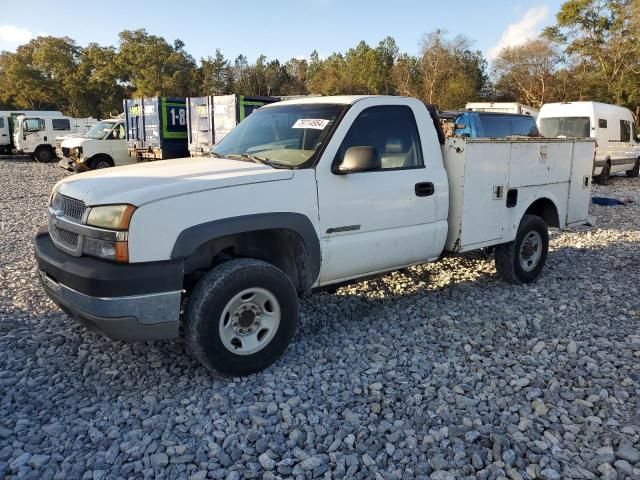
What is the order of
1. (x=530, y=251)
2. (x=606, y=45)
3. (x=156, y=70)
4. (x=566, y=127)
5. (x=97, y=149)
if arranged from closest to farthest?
(x=530, y=251) < (x=566, y=127) < (x=97, y=149) < (x=606, y=45) < (x=156, y=70)

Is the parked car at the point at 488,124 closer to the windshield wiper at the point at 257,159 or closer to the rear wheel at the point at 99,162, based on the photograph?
the windshield wiper at the point at 257,159

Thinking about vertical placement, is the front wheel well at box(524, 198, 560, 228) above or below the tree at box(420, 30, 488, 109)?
below

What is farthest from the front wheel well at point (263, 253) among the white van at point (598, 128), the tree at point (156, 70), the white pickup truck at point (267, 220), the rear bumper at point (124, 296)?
the tree at point (156, 70)

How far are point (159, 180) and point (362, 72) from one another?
4963 centimetres

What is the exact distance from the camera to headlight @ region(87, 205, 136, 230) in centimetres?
308

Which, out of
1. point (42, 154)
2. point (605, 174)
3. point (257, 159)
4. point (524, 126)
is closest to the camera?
point (257, 159)

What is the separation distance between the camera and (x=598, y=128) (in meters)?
15.5

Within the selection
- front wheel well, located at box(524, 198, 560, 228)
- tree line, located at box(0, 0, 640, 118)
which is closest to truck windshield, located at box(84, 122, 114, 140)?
front wheel well, located at box(524, 198, 560, 228)

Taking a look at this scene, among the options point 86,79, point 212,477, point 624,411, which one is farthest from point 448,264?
point 86,79

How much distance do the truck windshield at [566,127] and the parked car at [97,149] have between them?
13.7 meters

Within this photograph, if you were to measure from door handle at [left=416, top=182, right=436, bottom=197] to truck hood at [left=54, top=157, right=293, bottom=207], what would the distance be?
49.7 inches

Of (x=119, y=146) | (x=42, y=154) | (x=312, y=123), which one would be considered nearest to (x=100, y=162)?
(x=119, y=146)

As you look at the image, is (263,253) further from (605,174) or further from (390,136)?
(605,174)

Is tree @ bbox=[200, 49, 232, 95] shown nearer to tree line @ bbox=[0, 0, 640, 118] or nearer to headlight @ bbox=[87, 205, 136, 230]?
tree line @ bbox=[0, 0, 640, 118]
